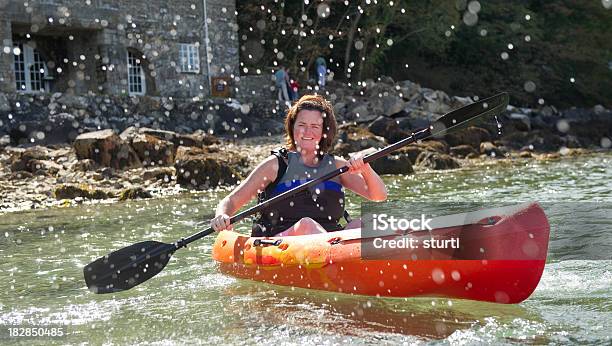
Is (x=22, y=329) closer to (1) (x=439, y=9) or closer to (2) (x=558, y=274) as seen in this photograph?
(2) (x=558, y=274)

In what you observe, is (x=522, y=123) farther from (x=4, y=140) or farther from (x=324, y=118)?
(x=324, y=118)

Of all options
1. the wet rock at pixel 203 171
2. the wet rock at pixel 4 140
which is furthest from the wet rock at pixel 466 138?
the wet rock at pixel 4 140

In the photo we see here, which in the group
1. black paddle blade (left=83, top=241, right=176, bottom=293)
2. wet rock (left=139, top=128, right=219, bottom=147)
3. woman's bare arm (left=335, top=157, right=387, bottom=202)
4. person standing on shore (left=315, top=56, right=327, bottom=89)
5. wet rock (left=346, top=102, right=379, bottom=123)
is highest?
person standing on shore (left=315, top=56, right=327, bottom=89)

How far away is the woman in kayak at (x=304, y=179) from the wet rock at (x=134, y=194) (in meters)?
6.90

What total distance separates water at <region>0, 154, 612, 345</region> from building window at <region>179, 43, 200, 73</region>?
16123 millimetres

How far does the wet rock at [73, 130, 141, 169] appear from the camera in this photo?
14883mm

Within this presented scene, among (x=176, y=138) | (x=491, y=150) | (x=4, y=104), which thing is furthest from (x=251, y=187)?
(x=491, y=150)

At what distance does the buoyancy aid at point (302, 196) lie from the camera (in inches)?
240

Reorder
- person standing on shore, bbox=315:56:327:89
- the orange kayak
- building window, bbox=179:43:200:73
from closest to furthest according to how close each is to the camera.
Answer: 1. the orange kayak
2. building window, bbox=179:43:200:73
3. person standing on shore, bbox=315:56:327:89

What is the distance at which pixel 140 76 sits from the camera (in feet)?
80.7

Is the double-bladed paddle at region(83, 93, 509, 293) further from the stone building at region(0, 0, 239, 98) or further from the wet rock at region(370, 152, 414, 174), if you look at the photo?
the stone building at region(0, 0, 239, 98)

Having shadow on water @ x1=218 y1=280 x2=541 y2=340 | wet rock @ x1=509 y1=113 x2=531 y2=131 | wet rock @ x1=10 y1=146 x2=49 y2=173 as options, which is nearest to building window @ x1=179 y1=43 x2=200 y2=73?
wet rock @ x1=509 y1=113 x2=531 y2=131

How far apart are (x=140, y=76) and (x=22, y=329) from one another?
2019 centimetres

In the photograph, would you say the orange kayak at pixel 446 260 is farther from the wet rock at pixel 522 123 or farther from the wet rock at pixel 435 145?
the wet rock at pixel 522 123
